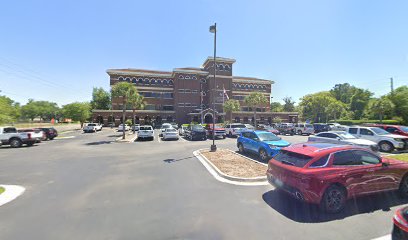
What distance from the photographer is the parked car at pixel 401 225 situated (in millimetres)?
2841

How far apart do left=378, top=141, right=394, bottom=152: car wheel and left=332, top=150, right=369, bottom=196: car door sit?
37.6 ft

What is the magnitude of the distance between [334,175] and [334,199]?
0.62 meters

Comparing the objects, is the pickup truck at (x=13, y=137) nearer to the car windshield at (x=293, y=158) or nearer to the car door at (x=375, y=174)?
the car windshield at (x=293, y=158)

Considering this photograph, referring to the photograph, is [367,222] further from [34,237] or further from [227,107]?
[227,107]

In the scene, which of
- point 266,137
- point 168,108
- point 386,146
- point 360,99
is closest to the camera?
point 266,137

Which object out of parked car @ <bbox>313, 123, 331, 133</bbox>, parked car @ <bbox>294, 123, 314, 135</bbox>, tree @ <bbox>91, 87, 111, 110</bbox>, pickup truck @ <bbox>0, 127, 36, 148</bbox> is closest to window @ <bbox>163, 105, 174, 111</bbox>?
tree @ <bbox>91, 87, 111, 110</bbox>

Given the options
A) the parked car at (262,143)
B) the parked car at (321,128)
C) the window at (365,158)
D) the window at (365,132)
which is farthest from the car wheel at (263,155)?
the parked car at (321,128)

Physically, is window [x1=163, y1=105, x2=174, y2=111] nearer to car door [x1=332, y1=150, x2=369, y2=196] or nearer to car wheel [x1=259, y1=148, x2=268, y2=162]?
car wheel [x1=259, y1=148, x2=268, y2=162]

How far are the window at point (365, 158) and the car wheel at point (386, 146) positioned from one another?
428 inches

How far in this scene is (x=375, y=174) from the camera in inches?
203

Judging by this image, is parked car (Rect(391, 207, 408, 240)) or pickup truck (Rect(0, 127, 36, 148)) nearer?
parked car (Rect(391, 207, 408, 240))

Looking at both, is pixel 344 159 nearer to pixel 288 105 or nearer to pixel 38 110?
pixel 288 105

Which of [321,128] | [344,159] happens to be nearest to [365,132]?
[344,159]

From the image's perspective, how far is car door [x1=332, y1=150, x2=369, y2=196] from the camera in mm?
4836
